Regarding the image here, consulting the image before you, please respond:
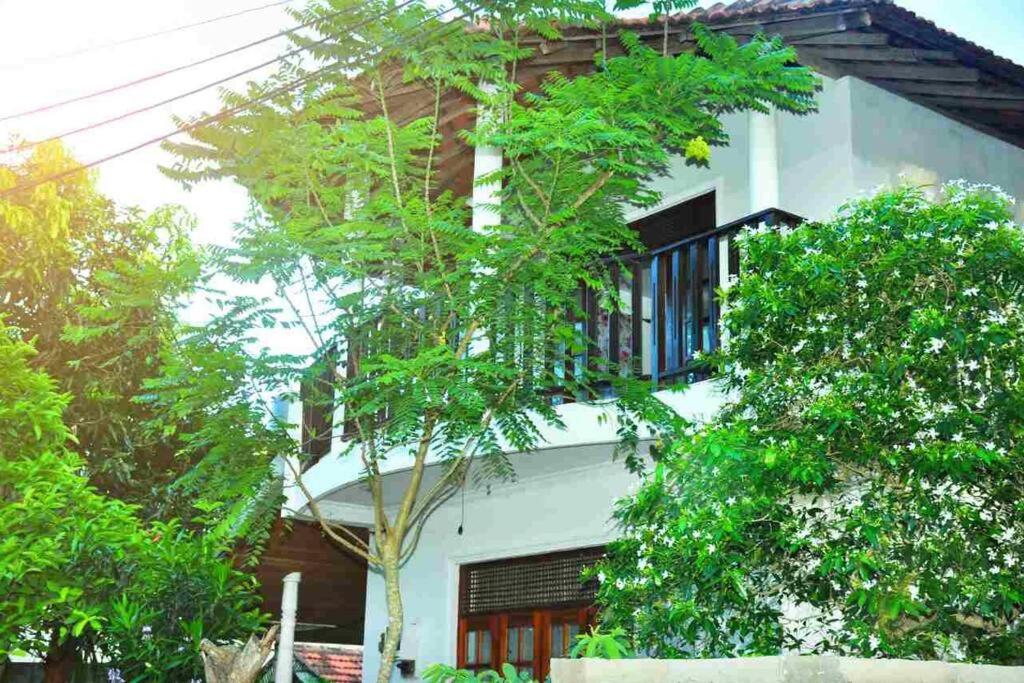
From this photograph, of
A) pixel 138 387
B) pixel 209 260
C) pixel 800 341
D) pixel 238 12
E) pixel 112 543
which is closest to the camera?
pixel 800 341

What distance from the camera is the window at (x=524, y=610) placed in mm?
11281

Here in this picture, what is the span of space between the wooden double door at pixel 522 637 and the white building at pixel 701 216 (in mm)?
17

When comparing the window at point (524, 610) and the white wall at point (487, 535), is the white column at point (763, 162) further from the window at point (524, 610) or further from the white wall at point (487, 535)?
the window at point (524, 610)

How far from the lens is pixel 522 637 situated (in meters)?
11.7

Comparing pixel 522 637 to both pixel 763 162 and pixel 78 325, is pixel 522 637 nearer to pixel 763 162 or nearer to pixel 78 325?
pixel 763 162

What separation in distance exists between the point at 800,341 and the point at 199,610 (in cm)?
522

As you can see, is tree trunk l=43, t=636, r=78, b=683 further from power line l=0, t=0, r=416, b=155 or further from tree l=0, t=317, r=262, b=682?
power line l=0, t=0, r=416, b=155

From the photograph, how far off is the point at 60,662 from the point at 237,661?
428cm

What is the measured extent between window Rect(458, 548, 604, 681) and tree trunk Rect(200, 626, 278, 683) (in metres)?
2.99

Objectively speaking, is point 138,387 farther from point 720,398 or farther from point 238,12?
point 720,398

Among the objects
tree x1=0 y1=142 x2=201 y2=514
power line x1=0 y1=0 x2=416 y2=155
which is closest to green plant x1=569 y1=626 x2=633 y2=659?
power line x1=0 y1=0 x2=416 y2=155

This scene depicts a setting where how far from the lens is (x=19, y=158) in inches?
598

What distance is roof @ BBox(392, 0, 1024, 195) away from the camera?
995 centimetres

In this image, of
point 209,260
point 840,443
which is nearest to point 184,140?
point 209,260
